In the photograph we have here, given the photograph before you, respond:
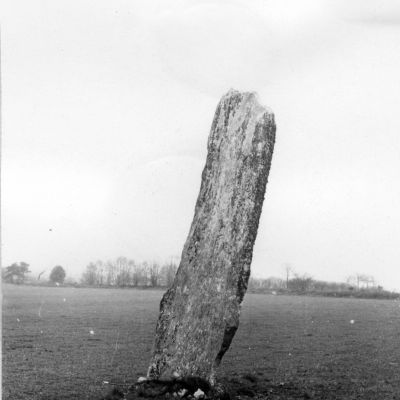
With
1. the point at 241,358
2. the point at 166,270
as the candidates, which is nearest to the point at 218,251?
the point at 241,358

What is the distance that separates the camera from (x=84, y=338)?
18.7 meters

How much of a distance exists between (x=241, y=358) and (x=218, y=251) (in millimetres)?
6313

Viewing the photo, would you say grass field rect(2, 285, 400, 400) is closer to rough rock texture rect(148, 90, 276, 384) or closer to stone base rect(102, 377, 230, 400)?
stone base rect(102, 377, 230, 400)

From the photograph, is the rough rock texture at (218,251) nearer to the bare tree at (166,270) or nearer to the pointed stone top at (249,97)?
the pointed stone top at (249,97)

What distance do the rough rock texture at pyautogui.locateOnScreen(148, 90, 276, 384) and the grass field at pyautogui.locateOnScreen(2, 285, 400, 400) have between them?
137 cm

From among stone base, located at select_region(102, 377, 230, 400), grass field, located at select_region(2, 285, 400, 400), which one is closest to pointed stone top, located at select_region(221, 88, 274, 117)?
stone base, located at select_region(102, 377, 230, 400)

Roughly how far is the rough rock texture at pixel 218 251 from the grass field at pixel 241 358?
4.50 ft

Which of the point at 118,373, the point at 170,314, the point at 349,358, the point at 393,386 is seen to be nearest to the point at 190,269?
the point at 170,314

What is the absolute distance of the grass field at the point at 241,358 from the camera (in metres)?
10.5

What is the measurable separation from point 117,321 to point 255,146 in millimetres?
17265

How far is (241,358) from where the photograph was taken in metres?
14.7

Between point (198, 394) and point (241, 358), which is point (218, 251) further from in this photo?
point (241, 358)

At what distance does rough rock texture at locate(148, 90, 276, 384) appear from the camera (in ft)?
30.3

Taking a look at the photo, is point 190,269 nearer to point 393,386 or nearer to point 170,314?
point 170,314
